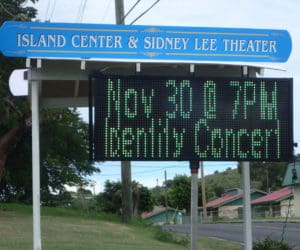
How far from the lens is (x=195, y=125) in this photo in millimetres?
8328

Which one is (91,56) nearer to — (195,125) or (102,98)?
(102,98)

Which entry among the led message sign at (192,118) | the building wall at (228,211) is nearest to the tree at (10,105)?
the led message sign at (192,118)

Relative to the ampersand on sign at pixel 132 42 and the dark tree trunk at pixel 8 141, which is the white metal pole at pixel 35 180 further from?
the dark tree trunk at pixel 8 141

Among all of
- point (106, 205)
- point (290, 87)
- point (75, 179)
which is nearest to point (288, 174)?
point (106, 205)

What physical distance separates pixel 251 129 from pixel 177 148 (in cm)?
100

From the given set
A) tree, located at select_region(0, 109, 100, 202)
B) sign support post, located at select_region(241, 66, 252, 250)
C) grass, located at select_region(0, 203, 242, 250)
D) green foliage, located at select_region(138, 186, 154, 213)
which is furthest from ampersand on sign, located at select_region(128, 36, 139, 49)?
green foliage, located at select_region(138, 186, 154, 213)

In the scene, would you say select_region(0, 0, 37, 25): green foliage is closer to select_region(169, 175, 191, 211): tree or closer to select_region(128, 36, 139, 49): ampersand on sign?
select_region(128, 36, 139, 49): ampersand on sign

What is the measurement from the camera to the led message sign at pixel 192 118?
26.7ft

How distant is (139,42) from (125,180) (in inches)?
663

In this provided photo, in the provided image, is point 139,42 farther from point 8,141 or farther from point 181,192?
point 181,192

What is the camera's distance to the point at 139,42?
8.48 meters

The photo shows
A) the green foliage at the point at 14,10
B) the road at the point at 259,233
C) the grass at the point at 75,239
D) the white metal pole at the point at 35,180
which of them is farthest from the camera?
the green foliage at the point at 14,10

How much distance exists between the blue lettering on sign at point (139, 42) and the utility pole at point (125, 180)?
46.1ft

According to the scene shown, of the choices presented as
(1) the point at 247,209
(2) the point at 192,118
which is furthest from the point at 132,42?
(1) the point at 247,209
